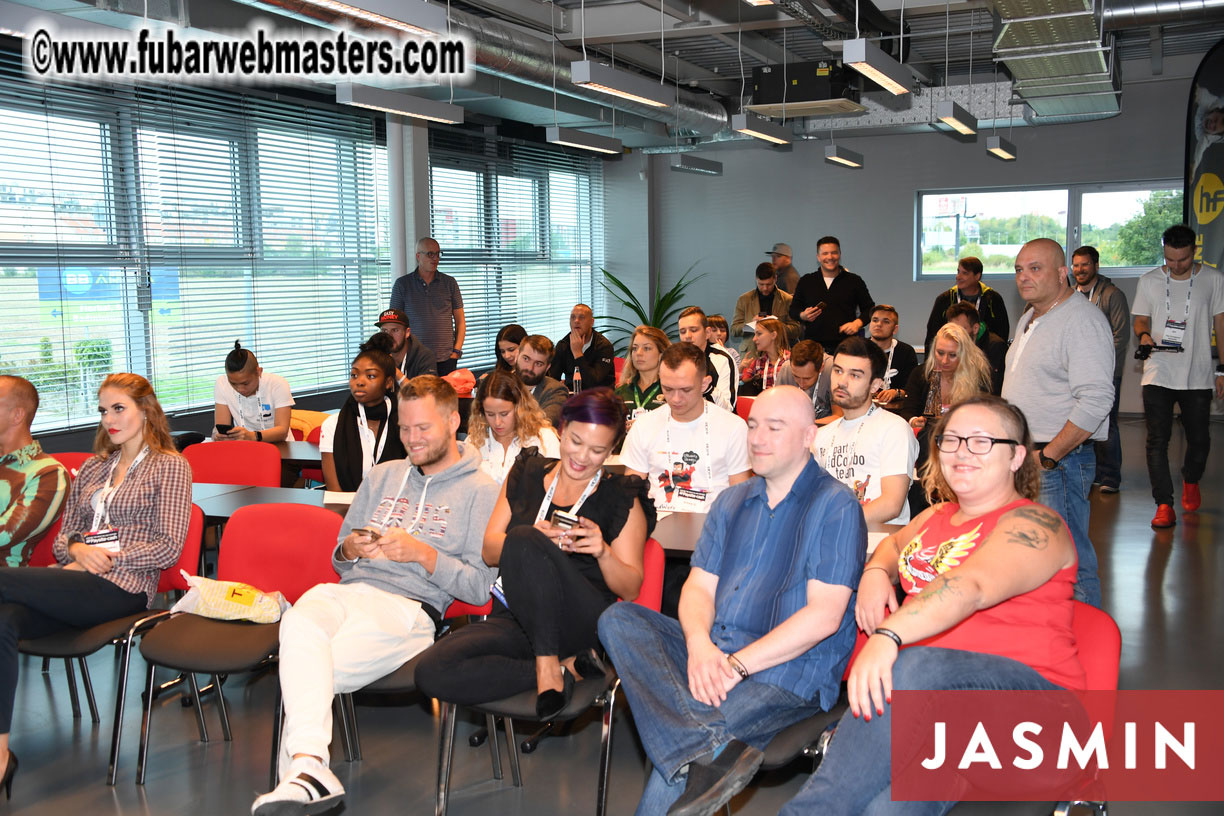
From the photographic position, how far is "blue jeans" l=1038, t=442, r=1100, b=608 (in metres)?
3.71

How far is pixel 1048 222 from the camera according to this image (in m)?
11.7

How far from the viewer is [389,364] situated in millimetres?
4672

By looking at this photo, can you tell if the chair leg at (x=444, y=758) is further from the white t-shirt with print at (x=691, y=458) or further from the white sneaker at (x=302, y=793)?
the white t-shirt with print at (x=691, y=458)

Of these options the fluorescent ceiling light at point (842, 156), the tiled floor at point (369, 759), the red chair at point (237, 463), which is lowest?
the tiled floor at point (369, 759)

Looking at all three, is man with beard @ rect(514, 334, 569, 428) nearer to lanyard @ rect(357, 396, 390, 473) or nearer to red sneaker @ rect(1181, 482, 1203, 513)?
lanyard @ rect(357, 396, 390, 473)

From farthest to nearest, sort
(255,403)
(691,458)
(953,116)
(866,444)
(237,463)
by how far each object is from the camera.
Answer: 1. (953,116)
2. (255,403)
3. (237,463)
4. (691,458)
5. (866,444)

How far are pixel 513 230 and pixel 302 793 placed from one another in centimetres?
966

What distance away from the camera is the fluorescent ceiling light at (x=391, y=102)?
5910mm

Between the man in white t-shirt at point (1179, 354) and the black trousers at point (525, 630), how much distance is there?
4816mm

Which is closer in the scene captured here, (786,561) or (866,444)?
(786,561)

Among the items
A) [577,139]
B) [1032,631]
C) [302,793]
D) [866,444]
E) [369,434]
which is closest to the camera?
[1032,631]

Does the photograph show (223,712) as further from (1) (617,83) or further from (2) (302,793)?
(1) (617,83)

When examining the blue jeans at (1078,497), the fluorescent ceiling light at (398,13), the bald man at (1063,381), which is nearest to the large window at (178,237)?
the fluorescent ceiling light at (398,13)

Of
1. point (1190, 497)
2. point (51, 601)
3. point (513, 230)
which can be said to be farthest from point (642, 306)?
point (51, 601)
